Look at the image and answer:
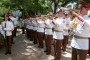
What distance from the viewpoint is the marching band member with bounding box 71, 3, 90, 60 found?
22.3 ft

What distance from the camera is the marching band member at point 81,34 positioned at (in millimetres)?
6809

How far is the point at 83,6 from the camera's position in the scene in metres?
6.79

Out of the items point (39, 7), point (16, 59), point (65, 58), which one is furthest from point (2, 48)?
point (39, 7)

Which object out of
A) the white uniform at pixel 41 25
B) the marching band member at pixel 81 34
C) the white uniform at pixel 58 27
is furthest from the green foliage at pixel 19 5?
the marching band member at pixel 81 34

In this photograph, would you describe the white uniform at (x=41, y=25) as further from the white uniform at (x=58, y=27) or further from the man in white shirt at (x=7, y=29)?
the white uniform at (x=58, y=27)

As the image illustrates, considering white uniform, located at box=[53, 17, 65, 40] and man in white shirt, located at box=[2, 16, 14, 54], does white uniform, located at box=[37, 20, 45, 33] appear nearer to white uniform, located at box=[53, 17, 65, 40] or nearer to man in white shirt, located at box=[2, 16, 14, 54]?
man in white shirt, located at box=[2, 16, 14, 54]

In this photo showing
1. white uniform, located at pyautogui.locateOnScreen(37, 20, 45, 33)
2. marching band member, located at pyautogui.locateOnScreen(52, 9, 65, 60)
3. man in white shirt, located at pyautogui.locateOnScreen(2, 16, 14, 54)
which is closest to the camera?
marching band member, located at pyautogui.locateOnScreen(52, 9, 65, 60)

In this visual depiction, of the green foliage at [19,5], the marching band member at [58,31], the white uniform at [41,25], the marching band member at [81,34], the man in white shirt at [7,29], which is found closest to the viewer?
the marching band member at [81,34]

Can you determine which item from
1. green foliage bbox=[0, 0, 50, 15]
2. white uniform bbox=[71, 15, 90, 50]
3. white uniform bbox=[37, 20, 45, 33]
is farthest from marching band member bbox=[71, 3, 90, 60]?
green foliage bbox=[0, 0, 50, 15]

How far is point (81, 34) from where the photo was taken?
22.7 feet

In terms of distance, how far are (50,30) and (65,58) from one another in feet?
5.99

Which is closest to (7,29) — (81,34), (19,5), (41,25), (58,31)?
(41,25)

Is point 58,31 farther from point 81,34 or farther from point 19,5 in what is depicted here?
point 19,5

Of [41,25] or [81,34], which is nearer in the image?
[81,34]
